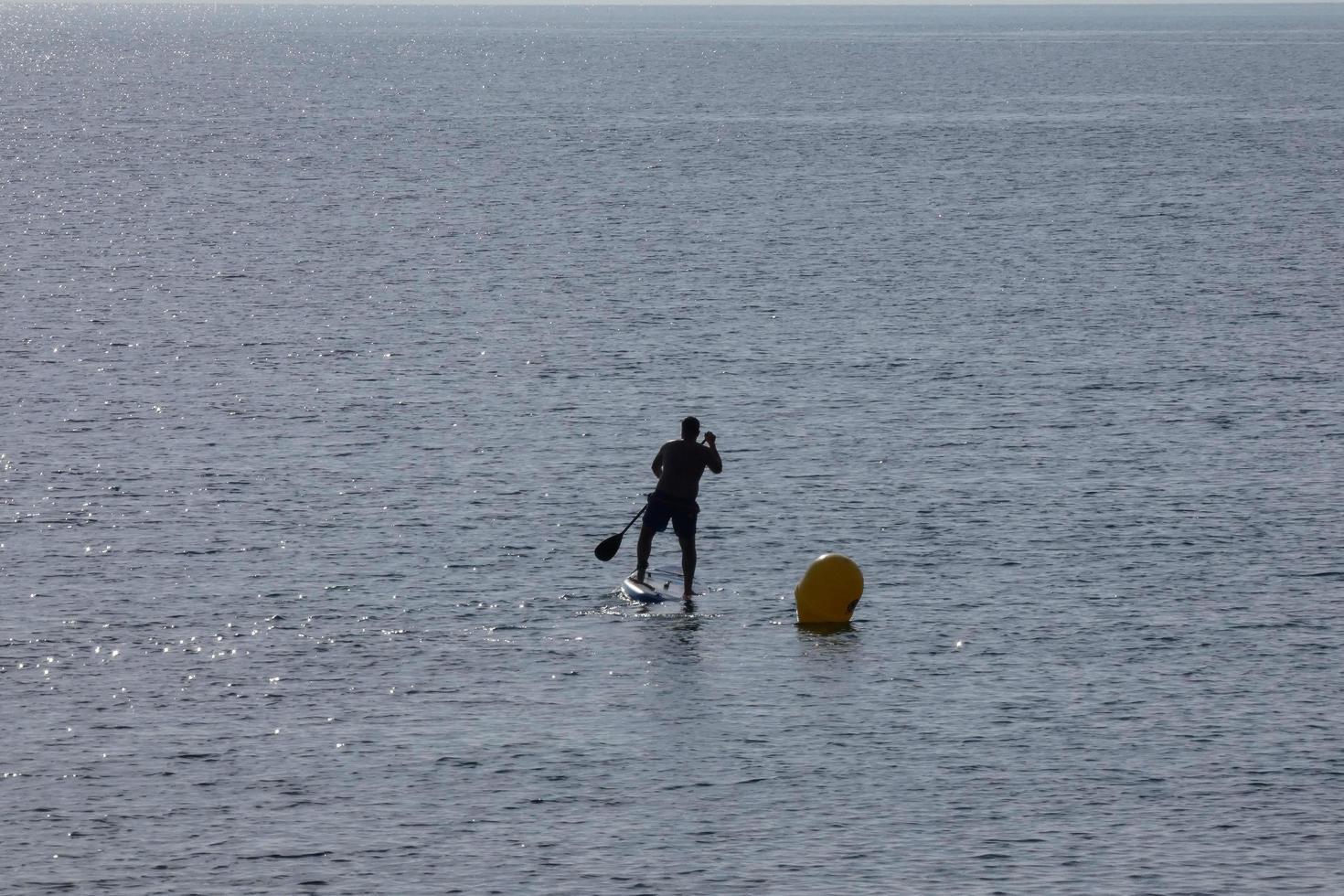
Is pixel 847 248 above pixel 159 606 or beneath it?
above

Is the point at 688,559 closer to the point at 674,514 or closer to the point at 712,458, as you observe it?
the point at 674,514

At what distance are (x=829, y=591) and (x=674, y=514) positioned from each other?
2.21 m

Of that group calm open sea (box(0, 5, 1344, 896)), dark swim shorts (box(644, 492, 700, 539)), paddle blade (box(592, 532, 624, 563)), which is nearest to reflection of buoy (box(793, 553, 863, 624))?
calm open sea (box(0, 5, 1344, 896))

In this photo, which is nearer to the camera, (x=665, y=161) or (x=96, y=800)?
(x=96, y=800)

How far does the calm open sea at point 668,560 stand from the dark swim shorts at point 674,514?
103cm

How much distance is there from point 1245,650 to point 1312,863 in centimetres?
590

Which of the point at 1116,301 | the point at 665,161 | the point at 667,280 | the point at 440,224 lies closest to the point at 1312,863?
the point at 1116,301

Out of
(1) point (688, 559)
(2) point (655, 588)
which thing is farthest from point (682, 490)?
(2) point (655, 588)

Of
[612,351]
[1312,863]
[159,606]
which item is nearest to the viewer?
[1312,863]

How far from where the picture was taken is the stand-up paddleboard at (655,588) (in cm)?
2383

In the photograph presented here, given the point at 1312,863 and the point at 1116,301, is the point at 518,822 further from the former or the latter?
the point at 1116,301

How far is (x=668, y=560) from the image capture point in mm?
26562

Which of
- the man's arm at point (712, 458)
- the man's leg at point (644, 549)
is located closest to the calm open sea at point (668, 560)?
the man's leg at point (644, 549)

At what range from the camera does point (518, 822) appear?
17172 mm
